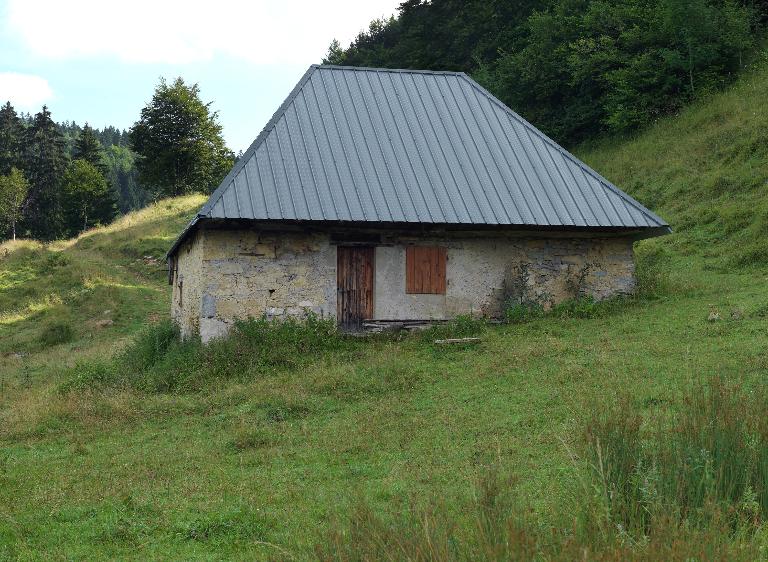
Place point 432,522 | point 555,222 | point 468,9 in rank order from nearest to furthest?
point 432,522
point 555,222
point 468,9

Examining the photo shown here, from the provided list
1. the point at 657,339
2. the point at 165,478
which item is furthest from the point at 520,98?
the point at 165,478

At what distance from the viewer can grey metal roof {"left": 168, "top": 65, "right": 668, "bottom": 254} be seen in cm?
1222

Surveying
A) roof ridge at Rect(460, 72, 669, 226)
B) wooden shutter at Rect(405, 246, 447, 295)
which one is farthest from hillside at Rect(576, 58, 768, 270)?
wooden shutter at Rect(405, 246, 447, 295)

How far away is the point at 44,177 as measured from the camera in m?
52.7

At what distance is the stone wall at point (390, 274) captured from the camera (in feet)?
39.1

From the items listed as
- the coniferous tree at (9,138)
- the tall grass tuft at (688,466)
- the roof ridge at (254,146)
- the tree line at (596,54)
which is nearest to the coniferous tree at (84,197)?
the coniferous tree at (9,138)

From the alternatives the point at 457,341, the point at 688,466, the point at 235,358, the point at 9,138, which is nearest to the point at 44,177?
the point at 9,138

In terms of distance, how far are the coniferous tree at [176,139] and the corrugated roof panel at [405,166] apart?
1100 inches

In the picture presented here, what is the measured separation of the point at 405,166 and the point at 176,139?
31494 millimetres

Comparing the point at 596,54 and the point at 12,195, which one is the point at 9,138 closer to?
the point at 12,195

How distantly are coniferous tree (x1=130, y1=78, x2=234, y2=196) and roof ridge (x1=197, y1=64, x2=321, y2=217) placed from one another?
2783 centimetres

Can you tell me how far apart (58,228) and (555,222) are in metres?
45.7

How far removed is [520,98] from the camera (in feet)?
101

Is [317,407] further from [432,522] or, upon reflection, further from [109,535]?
[432,522]
